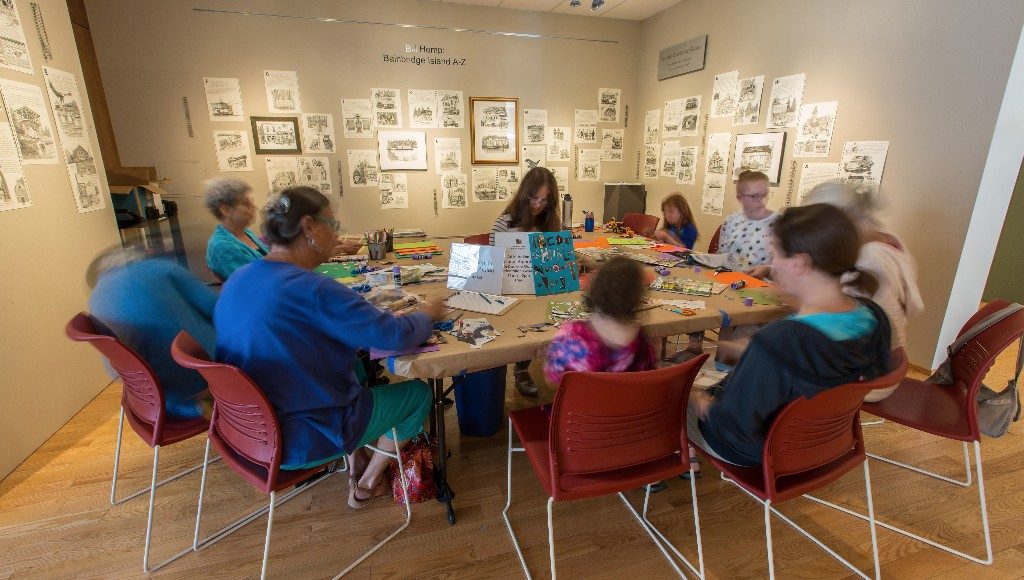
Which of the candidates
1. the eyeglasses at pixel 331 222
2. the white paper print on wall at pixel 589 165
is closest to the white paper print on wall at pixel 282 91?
the white paper print on wall at pixel 589 165

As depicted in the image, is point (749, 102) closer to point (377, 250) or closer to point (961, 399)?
point (961, 399)

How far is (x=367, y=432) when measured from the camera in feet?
5.26

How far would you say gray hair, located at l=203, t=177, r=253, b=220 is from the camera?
2.46m

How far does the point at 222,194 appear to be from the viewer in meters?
2.46

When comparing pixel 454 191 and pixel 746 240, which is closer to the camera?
pixel 746 240

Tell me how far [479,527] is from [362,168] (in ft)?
13.7

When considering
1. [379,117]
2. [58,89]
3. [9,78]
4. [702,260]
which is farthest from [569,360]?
[379,117]

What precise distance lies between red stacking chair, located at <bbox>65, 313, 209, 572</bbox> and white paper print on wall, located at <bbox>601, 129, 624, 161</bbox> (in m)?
5.22

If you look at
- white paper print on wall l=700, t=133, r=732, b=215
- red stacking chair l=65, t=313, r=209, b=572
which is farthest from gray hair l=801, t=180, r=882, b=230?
red stacking chair l=65, t=313, r=209, b=572

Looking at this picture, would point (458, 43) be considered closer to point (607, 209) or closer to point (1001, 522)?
point (607, 209)

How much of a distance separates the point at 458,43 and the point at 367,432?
15.3ft

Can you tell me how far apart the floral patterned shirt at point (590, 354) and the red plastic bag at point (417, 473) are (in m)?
0.90

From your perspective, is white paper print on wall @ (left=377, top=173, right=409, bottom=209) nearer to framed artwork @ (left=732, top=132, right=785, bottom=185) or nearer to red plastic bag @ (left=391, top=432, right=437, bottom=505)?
framed artwork @ (left=732, top=132, right=785, bottom=185)

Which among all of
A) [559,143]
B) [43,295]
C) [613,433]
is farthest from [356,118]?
[613,433]
